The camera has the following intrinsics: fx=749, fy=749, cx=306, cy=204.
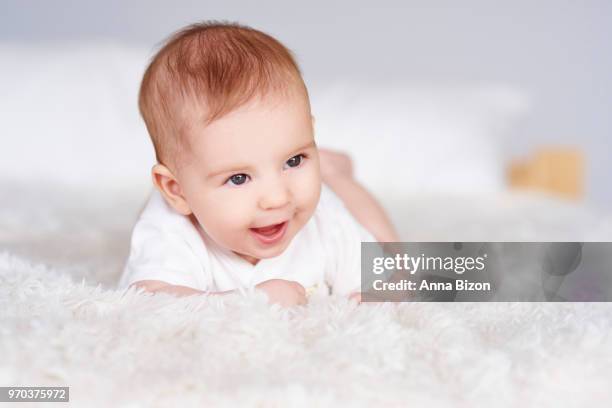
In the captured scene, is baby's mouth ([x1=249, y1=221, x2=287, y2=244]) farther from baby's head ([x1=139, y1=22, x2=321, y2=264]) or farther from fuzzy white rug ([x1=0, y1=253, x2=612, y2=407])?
fuzzy white rug ([x1=0, y1=253, x2=612, y2=407])

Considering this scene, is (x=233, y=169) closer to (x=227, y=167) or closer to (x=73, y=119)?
(x=227, y=167)

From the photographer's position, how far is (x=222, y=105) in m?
0.84

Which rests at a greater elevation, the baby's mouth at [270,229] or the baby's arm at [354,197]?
the baby's arm at [354,197]

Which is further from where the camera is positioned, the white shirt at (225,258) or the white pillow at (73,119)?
the white pillow at (73,119)

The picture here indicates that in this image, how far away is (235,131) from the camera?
837 millimetres

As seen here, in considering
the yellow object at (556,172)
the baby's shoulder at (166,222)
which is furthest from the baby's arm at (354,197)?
the yellow object at (556,172)

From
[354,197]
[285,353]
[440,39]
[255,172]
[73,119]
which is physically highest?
[440,39]

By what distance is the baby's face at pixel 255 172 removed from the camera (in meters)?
0.84

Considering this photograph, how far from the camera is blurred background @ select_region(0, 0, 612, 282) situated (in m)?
1.68

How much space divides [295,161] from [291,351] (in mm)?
256

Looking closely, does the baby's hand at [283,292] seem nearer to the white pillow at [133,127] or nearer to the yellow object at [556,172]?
the white pillow at [133,127]

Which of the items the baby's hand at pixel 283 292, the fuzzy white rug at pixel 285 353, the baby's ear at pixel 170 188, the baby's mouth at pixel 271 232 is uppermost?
the baby's ear at pixel 170 188

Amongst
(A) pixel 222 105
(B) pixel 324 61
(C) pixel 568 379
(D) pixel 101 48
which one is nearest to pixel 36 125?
(D) pixel 101 48

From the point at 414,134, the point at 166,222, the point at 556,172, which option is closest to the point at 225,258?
the point at 166,222
